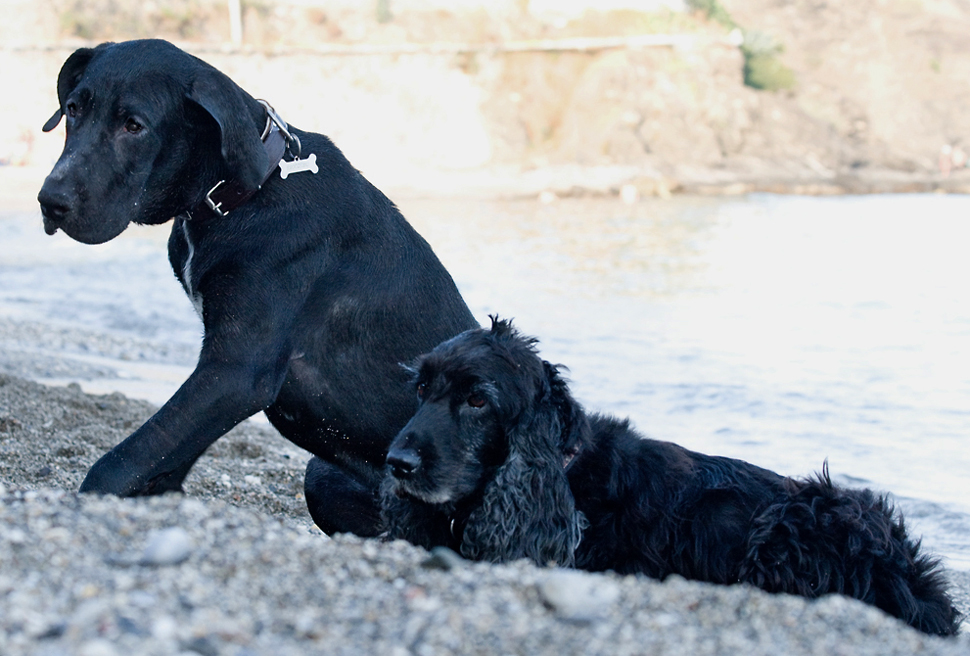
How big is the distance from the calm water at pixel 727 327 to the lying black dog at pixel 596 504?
2271 millimetres

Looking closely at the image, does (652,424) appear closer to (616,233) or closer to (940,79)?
(616,233)

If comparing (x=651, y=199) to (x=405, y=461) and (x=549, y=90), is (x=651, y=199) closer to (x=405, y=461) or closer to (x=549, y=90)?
(x=549, y=90)

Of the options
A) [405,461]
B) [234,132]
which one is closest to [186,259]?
[234,132]

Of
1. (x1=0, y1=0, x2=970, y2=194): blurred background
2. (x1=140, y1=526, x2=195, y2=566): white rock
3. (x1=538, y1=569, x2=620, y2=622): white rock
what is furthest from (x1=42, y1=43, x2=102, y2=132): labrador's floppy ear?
(x1=0, y1=0, x2=970, y2=194): blurred background

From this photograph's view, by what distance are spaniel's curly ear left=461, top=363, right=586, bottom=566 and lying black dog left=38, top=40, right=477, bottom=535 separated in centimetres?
65

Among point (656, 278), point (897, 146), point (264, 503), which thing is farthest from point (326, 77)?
point (264, 503)

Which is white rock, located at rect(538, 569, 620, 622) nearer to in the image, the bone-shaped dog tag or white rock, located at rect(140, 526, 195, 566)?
white rock, located at rect(140, 526, 195, 566)

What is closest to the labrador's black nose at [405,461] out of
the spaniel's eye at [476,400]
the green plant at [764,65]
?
the spaniel's eye at [476,400]

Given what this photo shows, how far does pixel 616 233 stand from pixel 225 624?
1073 inches

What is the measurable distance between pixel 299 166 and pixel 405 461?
4.11 ft

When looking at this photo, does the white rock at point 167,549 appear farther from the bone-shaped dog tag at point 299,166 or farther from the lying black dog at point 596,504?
the bone-shaped dog tag at point 299,166

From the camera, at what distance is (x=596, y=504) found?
3.55m

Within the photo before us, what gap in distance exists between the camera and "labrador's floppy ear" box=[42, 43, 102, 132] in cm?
386

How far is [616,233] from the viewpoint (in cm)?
2880
